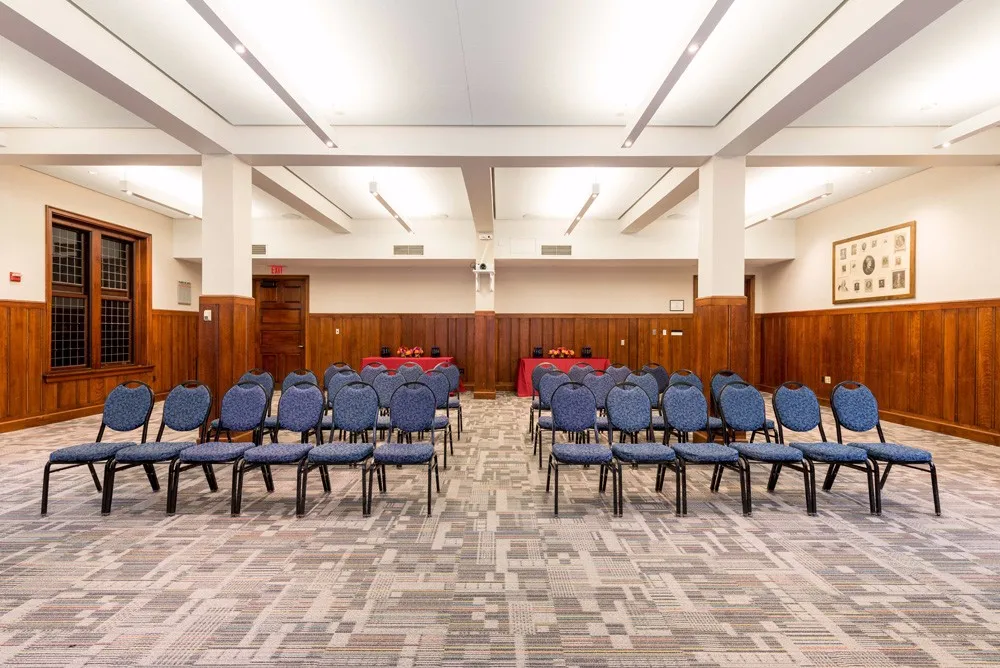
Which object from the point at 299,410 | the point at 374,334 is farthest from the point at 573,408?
the point at 374,334

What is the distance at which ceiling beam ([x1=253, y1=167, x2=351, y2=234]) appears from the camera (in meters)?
7.40

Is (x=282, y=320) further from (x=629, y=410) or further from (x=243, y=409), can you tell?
(x=629, y=410)

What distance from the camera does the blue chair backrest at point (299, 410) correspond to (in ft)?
15.1

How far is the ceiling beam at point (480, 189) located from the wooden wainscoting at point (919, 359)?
756cm

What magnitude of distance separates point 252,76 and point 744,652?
6450mm

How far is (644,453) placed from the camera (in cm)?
401

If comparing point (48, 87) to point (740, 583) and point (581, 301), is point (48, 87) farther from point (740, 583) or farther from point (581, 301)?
point (581, 301)

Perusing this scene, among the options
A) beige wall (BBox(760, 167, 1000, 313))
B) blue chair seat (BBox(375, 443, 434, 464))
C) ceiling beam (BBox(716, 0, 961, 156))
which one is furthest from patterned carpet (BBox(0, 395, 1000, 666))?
beige wall (BBox(760, 167, 1000, 313))

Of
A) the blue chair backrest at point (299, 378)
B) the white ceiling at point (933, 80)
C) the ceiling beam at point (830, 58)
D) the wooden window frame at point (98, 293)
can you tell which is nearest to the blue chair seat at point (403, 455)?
the blue chair backrest at point (299, 378)

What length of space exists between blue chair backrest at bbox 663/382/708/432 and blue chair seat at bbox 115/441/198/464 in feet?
14.5

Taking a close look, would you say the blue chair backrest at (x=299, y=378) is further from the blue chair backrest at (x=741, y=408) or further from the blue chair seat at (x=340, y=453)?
the blue chair backrest at (x=741, y=408)

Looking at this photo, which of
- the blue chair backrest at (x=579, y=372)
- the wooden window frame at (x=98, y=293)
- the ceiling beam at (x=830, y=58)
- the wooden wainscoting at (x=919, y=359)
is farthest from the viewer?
the wooden window frame at (x=98, y=293)

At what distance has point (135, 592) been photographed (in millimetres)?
2773

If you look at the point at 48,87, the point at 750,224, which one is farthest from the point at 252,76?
the point at 750,224
